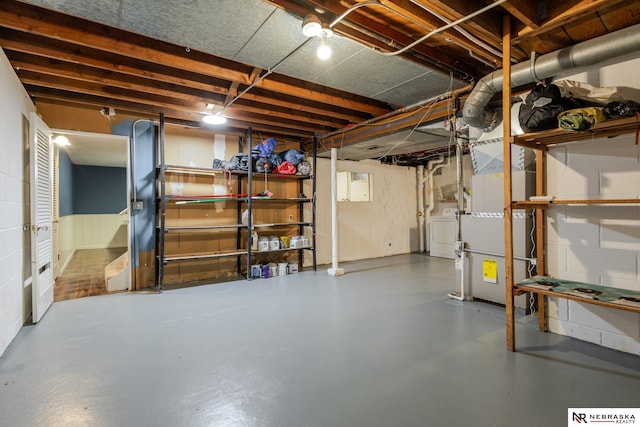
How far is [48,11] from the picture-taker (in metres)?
2.26

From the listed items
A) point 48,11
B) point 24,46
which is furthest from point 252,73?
point 24,46

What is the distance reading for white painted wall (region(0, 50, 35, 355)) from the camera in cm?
243

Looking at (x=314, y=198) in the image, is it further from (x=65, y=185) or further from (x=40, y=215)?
(x=65, y=185)

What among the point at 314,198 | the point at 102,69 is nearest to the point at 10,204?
the point at 102,69

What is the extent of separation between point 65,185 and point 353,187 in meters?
6.45

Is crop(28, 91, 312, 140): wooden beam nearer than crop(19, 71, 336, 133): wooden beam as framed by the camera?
No

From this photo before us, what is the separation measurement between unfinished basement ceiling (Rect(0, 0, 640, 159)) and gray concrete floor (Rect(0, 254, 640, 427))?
229cm

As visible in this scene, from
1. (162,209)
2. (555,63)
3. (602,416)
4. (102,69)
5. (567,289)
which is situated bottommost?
(602,416)

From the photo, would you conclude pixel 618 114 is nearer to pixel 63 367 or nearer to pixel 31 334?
pixel 63 367

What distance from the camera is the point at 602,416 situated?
1.62 metres

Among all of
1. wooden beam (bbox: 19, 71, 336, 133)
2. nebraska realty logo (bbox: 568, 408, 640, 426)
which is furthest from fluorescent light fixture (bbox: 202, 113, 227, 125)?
nebraska realty logo (bbox: 568, 408, 640, 426)

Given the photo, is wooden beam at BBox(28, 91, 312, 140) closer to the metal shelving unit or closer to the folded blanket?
the metal shelving unit

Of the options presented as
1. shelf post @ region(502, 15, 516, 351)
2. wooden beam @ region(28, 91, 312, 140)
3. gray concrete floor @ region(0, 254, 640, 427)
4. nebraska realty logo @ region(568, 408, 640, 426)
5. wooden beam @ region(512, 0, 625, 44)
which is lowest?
nebraska realty logo @ region(568, 408, 640, 426)

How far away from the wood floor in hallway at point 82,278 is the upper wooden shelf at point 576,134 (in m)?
5.12
